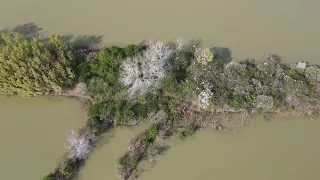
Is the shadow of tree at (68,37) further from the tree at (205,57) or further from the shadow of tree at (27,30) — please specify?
the tree at (205,57)

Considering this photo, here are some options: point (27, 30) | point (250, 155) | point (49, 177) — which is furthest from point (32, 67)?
point (250, 155)

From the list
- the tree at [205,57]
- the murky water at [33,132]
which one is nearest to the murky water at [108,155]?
the murky water at [33,132]

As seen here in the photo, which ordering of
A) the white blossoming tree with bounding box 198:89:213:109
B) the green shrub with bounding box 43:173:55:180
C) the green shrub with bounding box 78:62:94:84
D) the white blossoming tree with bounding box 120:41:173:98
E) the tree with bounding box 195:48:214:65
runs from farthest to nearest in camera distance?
the tree with bounding box 195:48:214:65, the green shrub with bounding box 78:62:94:84, the white blossoming tree with bounding box 120:41:173:98, the white blossoming tree with bounding box 198:89:213:109, the green shrub with bounding box 43:173:55:180

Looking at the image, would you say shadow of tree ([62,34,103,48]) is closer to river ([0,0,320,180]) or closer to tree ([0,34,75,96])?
river ([0,0,320,180])

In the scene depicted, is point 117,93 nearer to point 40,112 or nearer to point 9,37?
point 40,112


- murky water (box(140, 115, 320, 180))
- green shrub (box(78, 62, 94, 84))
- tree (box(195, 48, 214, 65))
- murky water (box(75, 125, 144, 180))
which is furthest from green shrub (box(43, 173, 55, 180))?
tree (box(195, 48, 214, 65))

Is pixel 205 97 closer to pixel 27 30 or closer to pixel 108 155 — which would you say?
pixel 108 155

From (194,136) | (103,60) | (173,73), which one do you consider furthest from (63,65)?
(194,136)
